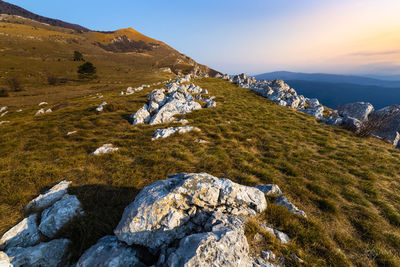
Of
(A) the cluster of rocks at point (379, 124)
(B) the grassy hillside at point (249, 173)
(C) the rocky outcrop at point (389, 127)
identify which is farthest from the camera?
(C) the rocky outcrop at point (389, 127)

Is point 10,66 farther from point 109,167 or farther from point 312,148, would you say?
point 312,148

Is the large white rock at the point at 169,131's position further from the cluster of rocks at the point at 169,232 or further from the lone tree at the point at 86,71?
the lone tree at the point at 86,71

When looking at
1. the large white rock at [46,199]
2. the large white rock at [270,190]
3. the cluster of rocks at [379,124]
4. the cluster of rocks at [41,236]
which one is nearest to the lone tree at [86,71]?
the large white rock at [46,199]

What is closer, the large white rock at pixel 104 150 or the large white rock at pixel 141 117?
the large white rock at pixel 104 150

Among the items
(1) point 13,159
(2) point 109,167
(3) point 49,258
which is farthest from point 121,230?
(1) point 13,159

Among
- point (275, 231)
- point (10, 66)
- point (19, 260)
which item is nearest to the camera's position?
point (19, 260)

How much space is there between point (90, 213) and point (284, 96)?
39559 millimetres

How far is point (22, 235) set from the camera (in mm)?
5027

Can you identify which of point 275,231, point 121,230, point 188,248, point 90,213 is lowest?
point 90,213

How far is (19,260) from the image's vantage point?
405 cm

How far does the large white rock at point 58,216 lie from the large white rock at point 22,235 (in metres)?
0.28

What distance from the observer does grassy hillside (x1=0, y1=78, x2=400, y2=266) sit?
16.7ft

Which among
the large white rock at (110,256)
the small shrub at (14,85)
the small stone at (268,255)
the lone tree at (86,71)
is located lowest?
the small shrub at (14,85)

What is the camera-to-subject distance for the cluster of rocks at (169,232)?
344 centimetres
